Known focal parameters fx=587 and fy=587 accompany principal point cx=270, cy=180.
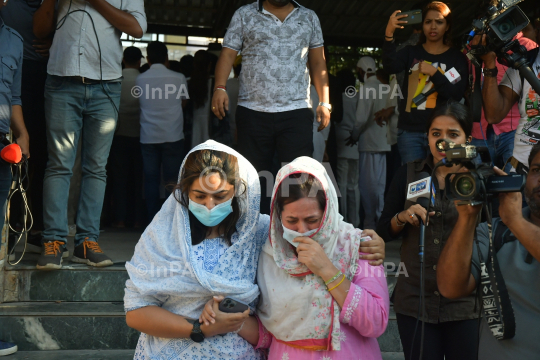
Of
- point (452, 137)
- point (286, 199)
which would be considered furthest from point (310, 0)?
point (286, 199)

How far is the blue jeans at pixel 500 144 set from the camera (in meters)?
3.61

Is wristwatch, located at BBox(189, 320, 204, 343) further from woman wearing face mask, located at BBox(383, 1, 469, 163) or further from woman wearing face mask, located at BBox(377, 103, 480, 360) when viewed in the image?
woman wearing face mask, located at BBox(383, 1, 469, 163)

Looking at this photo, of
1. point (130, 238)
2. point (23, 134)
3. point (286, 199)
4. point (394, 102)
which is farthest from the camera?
point (394, 102)

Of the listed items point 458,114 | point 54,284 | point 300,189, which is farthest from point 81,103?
point 458,114

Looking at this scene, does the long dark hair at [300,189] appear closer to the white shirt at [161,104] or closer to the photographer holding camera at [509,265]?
the photographer holding camera at [509,265]

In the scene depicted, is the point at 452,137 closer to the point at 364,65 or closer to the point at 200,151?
the point at 200,151

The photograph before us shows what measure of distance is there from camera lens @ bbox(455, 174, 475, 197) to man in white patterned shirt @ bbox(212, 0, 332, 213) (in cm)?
217

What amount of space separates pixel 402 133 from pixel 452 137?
47.3 inches

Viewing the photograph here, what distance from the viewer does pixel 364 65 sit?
613 centimetres

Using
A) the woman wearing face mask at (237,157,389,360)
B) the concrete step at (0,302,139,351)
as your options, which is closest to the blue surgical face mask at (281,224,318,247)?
the woman wearing face mask at (237,157,389,360)

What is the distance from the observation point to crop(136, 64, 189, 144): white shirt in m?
5.36

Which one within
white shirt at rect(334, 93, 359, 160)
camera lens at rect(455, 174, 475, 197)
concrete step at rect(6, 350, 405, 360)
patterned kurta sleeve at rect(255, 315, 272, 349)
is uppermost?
white shirt at rect(334, 93, 359, 160)

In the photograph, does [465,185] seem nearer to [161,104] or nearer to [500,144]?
[500,144]

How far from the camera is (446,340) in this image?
253 centimetres
